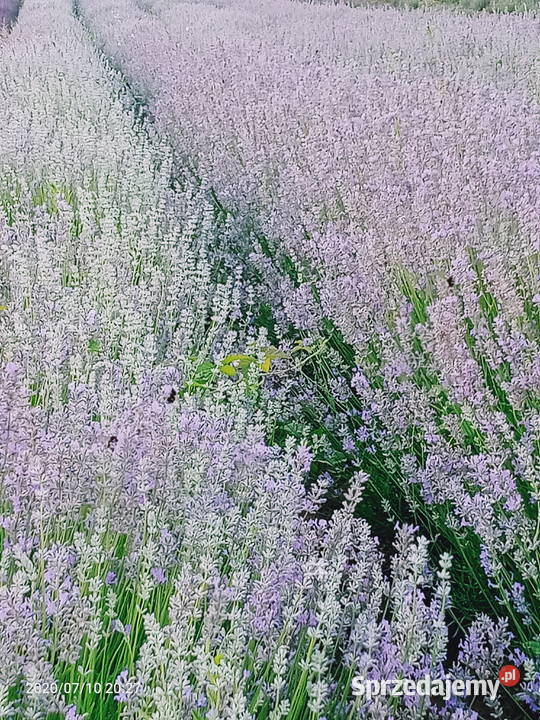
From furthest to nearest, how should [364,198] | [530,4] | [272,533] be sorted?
[530,4] < [364,198] < [272,533]

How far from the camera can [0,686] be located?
0.96m

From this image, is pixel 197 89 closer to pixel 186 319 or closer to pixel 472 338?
pixel 186 319

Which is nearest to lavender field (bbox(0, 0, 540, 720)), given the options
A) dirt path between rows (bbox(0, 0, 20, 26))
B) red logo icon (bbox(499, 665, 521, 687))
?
red logo icon (bbox(499, 665, 521, 687))

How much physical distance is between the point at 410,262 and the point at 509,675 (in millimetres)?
1200

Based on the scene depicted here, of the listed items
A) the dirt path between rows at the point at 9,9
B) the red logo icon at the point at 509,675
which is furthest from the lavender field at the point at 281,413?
the dirt path between rows at the point at 9,9

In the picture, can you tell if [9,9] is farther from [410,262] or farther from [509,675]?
[509,675]

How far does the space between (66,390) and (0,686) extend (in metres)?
1.17

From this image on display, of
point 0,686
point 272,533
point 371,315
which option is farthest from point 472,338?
point 0,686

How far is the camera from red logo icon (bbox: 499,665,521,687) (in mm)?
1501

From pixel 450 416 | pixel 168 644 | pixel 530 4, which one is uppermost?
pixel 530 4

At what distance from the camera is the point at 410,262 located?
2348mm

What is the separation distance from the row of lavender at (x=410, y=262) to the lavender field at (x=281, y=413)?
0.05ft

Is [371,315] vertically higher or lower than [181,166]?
lower

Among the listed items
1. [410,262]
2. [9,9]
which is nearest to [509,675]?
[410,262]
